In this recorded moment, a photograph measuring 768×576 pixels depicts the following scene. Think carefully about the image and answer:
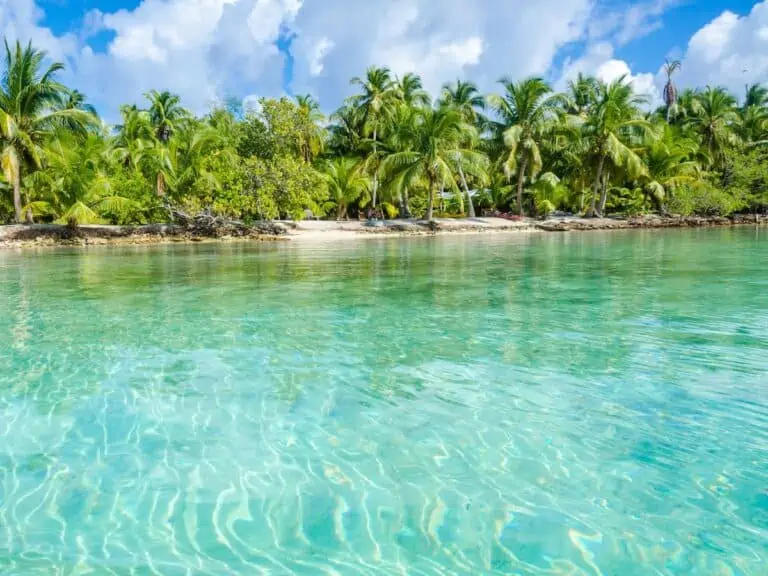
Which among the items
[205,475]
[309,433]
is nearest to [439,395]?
[309,433]

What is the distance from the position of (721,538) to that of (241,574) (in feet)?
7.01

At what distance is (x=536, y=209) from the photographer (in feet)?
135

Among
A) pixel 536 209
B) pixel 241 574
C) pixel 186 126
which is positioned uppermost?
pixel 186 126

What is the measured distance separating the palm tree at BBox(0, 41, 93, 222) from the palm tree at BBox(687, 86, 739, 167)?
41584 millimetres

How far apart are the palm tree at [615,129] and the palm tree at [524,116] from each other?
2.76 meters

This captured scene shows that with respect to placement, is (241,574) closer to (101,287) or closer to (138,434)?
(138,434)

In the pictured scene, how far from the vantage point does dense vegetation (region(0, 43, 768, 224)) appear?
28453mm

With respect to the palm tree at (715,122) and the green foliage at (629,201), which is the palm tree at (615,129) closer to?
the green foliage at (629,201)

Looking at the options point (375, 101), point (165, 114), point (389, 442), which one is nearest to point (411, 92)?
point (375, 101)

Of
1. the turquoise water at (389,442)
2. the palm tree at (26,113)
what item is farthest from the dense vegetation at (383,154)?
the turquoise water at (389,442)

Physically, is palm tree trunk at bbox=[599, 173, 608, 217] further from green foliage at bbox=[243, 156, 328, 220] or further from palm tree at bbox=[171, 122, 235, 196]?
palm tree at bbox=[171, 122, 235, 196]

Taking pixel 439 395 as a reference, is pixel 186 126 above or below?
above

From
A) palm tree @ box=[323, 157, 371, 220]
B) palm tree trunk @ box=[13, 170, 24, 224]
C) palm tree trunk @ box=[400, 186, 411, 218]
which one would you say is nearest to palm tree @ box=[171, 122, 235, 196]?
palm tree trunk @ box=[13, 170, 24, 224]

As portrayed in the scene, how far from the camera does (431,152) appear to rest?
3241cm
